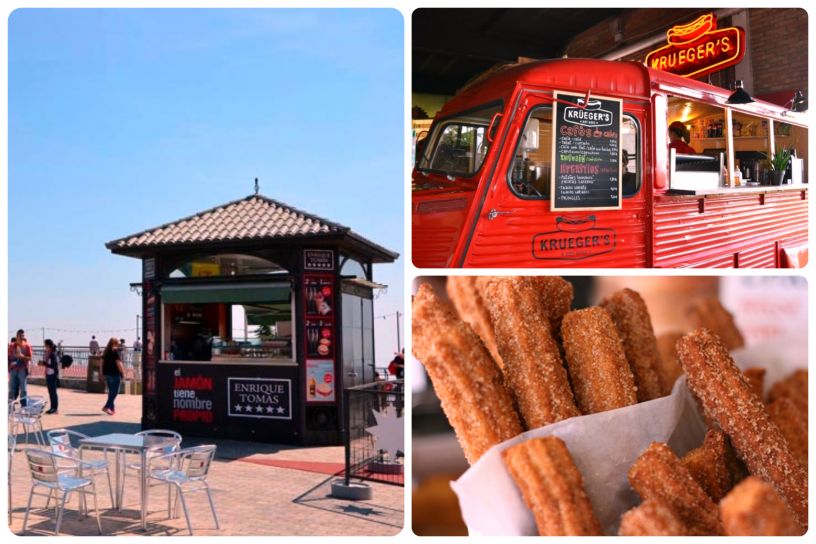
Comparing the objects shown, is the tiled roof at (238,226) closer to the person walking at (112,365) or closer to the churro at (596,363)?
the person walking at (112,365)

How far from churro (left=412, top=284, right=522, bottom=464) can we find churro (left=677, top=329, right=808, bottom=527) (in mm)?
660

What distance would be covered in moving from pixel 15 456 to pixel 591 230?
4.34 metres

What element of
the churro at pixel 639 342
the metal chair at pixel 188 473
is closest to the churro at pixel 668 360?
the churro at pixel 639 342

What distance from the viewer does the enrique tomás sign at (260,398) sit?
6.05 m

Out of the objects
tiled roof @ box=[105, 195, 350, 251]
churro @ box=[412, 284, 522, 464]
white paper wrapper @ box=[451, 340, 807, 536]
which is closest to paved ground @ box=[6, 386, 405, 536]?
white paper wrapper @ box=[451, 340, 807, 536]

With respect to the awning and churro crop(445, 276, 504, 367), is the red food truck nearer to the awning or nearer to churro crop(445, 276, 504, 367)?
churro crop(445, 276, 504, 367)

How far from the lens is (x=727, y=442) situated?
2371mm

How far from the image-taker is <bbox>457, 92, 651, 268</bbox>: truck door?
2678 millimetres

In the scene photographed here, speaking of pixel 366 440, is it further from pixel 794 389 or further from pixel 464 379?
pixel 794 389

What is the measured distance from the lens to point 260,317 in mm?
6355

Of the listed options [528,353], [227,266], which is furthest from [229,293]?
[528,353]

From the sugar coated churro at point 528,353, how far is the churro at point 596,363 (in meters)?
0.06

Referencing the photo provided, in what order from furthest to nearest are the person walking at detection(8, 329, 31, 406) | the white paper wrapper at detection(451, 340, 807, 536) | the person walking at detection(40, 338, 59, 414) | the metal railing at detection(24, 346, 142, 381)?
the metal railing at detection(24, 346, 142, 381), the person walking at detection(40, 338, 59, 414), the person walking at detection(8, 329, 31, 406), the white paper wrapper at detection(451, 340, 807, 536)
